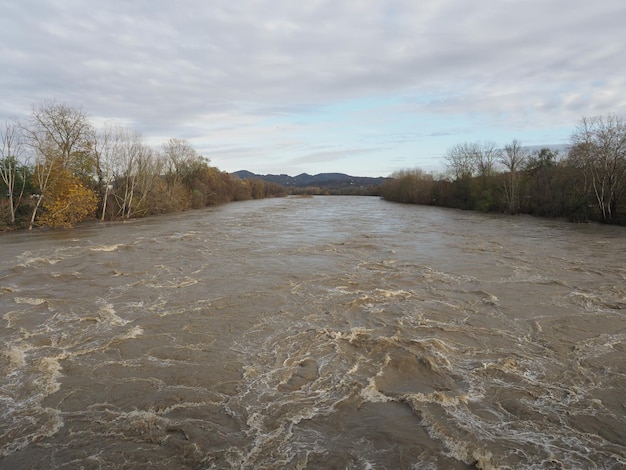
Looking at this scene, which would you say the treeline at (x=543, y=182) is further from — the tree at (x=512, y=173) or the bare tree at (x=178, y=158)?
the bare tree at (x=178, y=158)

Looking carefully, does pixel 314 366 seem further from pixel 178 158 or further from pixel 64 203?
Answer: pixel 178 158

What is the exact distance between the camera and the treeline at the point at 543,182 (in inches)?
999

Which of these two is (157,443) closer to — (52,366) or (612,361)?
(52,366)

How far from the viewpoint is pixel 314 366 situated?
6.04m

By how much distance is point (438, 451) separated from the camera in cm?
416

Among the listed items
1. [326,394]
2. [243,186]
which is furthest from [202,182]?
[326,394]

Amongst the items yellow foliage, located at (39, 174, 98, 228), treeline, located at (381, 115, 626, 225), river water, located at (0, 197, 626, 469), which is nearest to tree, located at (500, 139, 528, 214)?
treeline, located at (381, 115, 626, 225)

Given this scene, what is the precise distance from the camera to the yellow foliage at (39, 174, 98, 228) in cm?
2438

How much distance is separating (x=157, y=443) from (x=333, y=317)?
4492 millimetres

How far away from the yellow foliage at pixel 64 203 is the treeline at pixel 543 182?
1274 inches

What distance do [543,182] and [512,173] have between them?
2982mm

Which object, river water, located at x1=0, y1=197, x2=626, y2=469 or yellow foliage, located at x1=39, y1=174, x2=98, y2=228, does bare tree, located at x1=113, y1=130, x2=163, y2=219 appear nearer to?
yellow foliage, located at x1=39, y1=174, x2=98, y2=228

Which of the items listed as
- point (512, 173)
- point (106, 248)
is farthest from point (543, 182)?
point (106, 248)

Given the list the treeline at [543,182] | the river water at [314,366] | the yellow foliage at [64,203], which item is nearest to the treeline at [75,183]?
the yellow foliage at [64,203]
